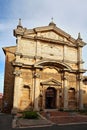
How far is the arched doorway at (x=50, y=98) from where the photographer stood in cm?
2754

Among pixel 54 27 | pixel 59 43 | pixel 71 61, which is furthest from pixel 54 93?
pixel 54 27

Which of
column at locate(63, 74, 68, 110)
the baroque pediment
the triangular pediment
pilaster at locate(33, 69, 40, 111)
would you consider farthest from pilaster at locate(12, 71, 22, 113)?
column at locate(63, 74, 68, 110)

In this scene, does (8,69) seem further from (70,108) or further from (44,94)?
(70,108)

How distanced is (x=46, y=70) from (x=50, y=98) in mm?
4254

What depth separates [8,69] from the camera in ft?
110

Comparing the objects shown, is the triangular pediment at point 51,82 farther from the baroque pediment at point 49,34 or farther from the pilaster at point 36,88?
the baroque pediment at point 49,34

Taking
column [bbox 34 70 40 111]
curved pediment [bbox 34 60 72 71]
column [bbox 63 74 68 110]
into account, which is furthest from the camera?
column [bbox 63 74 68 110]

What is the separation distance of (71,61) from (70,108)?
276 inches

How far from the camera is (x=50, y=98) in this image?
2820cm

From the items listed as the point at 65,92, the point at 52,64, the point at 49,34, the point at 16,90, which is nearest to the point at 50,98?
the point at 65,92

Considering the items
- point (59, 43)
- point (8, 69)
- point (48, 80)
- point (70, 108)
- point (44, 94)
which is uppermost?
point (59, 43)

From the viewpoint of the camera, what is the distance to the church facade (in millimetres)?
25500

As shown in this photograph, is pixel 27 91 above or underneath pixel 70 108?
above

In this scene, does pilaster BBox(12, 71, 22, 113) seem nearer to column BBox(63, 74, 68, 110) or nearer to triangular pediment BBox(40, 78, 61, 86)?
triangular pediment BBox(40, 78, 61, 86)
